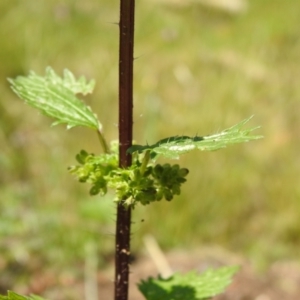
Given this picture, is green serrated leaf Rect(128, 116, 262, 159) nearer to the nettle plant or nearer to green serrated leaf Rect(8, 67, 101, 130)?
the nettle plant

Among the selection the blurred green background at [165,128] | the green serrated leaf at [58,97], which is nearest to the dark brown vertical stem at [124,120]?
the green serrated leaf at [58,97]

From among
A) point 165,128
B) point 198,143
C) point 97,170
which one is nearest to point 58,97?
point 97,170

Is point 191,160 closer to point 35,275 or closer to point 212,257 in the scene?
point 212,257

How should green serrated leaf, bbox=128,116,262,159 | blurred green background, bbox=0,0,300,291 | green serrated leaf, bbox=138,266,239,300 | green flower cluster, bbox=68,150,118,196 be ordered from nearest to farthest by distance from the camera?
green serrated leaf, bbox=128,116,262,159, green flower cluster, bbox=68,150,118,196, green serrated leaf, bbox=138,266,239,300, blurred green background, bbox=0,0,300,291

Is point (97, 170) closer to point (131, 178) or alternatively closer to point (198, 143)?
point (131, 178)

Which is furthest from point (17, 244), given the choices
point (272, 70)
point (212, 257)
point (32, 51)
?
point (272, 70)

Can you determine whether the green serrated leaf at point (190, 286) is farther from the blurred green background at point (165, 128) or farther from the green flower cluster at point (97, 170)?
the blurred green background at point (165, 128)

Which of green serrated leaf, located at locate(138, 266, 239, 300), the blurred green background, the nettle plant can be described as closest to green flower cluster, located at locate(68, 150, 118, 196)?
the nettle plant
